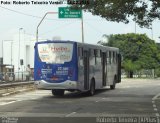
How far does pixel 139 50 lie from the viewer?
278ft

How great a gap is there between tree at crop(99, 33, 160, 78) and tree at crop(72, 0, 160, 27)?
54.9 m

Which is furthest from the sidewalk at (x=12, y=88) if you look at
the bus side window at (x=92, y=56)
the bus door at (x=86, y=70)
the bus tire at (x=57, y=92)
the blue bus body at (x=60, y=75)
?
the bus side window at (x=92, y=56)

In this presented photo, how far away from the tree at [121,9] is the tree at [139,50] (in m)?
54.9

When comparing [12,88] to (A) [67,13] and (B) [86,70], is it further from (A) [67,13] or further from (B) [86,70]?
(A) [67,13]

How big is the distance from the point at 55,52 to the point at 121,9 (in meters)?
5.41

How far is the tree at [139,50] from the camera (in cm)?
8350

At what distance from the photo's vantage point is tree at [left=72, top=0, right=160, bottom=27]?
23.0 m

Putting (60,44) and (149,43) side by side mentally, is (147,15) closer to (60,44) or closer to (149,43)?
(60,44)

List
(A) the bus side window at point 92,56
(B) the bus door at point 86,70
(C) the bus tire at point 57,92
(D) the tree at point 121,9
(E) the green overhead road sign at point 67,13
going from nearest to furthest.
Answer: (D) the tree at point 121,9, (B) the bus door at point 86,70, (A) the bus side window at point 92,56, (C) the bus tire at point 57,92, (E) the green overhead road sign at point 67,13

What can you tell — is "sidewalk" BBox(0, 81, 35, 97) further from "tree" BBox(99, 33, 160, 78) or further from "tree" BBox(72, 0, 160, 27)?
"tree" BBox(99, 33, 160, 78)

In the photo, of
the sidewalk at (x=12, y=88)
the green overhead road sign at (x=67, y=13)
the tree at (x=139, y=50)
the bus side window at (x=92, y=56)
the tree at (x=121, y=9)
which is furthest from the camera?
the tree at (x=139, y=50)

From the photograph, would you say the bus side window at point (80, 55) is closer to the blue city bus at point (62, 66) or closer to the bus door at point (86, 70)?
the blue city bus at point (62, 66)

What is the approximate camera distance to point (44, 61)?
91.4ft

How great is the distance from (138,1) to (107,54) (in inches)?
437
